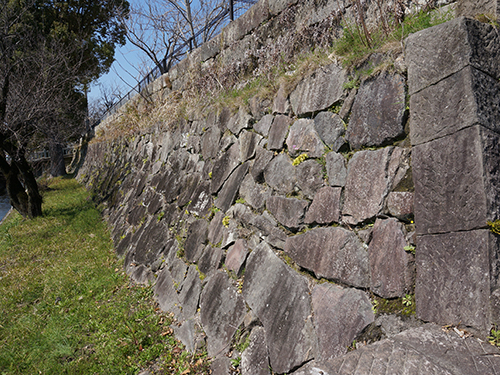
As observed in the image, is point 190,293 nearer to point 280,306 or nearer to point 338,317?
point 280,306

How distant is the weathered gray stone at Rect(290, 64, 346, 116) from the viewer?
121 inches

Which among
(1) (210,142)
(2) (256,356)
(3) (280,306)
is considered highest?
(1) (210,142)

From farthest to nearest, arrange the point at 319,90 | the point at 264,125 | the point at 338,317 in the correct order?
the point at 264,125
the point at 319,90
the point at 338,317

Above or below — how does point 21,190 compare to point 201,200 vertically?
above

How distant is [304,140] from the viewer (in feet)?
10.9

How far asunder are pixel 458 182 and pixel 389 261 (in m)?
0.64

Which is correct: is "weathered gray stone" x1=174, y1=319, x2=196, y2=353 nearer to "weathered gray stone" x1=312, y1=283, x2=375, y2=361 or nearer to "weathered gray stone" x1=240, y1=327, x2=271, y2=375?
"weathered gray stone" x1=240, y1=327, x2=271, y2=375

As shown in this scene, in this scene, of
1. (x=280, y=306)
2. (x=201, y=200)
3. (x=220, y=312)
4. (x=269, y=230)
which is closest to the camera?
(x=280, y=306)

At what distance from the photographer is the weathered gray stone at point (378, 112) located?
8.02 feet

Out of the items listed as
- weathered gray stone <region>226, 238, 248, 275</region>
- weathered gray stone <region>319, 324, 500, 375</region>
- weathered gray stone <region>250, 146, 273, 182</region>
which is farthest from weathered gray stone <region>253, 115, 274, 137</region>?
weathered gray stone <region>319, 324, 500, 375</region>

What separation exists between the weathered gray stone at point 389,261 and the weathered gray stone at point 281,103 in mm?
1763

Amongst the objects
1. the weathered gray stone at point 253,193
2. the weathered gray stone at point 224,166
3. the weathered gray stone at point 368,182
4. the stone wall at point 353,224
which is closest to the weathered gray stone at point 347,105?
the stone wall at point 353,224

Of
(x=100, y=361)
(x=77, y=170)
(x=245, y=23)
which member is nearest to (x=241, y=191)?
(x=100, y=361)

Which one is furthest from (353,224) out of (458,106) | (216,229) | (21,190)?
(21,190)
